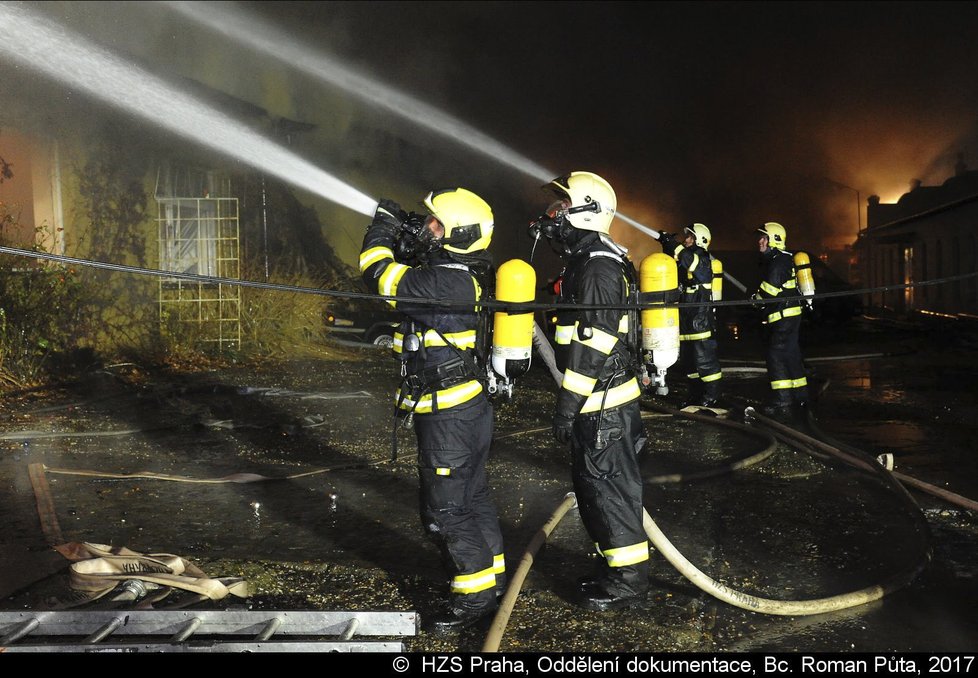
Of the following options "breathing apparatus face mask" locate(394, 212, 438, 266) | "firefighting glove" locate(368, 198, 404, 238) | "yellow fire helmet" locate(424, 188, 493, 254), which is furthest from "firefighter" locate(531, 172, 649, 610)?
"firefighting glove" locate(368, 198, 404, 238)

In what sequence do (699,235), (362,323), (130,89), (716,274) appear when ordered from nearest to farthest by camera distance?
(699,235) → (716,274) → (130,89) → (362,323)

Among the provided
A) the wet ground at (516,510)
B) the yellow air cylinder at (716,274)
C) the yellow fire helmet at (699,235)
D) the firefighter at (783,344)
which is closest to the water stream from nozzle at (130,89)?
the wet ground at (516,510)

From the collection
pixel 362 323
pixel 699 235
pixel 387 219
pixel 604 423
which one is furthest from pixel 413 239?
pixel 362 323

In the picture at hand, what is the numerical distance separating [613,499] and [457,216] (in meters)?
1.43

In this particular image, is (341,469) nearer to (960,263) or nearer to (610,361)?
(610,361)

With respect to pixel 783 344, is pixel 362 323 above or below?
above

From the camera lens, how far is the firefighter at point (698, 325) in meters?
8.62

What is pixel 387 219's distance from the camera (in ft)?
12.3

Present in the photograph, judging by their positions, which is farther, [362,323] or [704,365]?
[362,323]

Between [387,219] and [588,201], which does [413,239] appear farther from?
[588,201]

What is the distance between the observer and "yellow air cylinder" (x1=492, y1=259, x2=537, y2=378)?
148 inches

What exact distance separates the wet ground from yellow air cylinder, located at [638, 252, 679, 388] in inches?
20.6

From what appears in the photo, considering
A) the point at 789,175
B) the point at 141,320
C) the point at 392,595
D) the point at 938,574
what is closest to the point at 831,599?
the point at 938,574

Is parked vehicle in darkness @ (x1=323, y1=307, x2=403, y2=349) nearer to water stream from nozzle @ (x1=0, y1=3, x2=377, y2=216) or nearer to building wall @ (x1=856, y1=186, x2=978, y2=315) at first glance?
water stream from nozzle @ (x1=0, y1=3, x2=377, y2=216)
